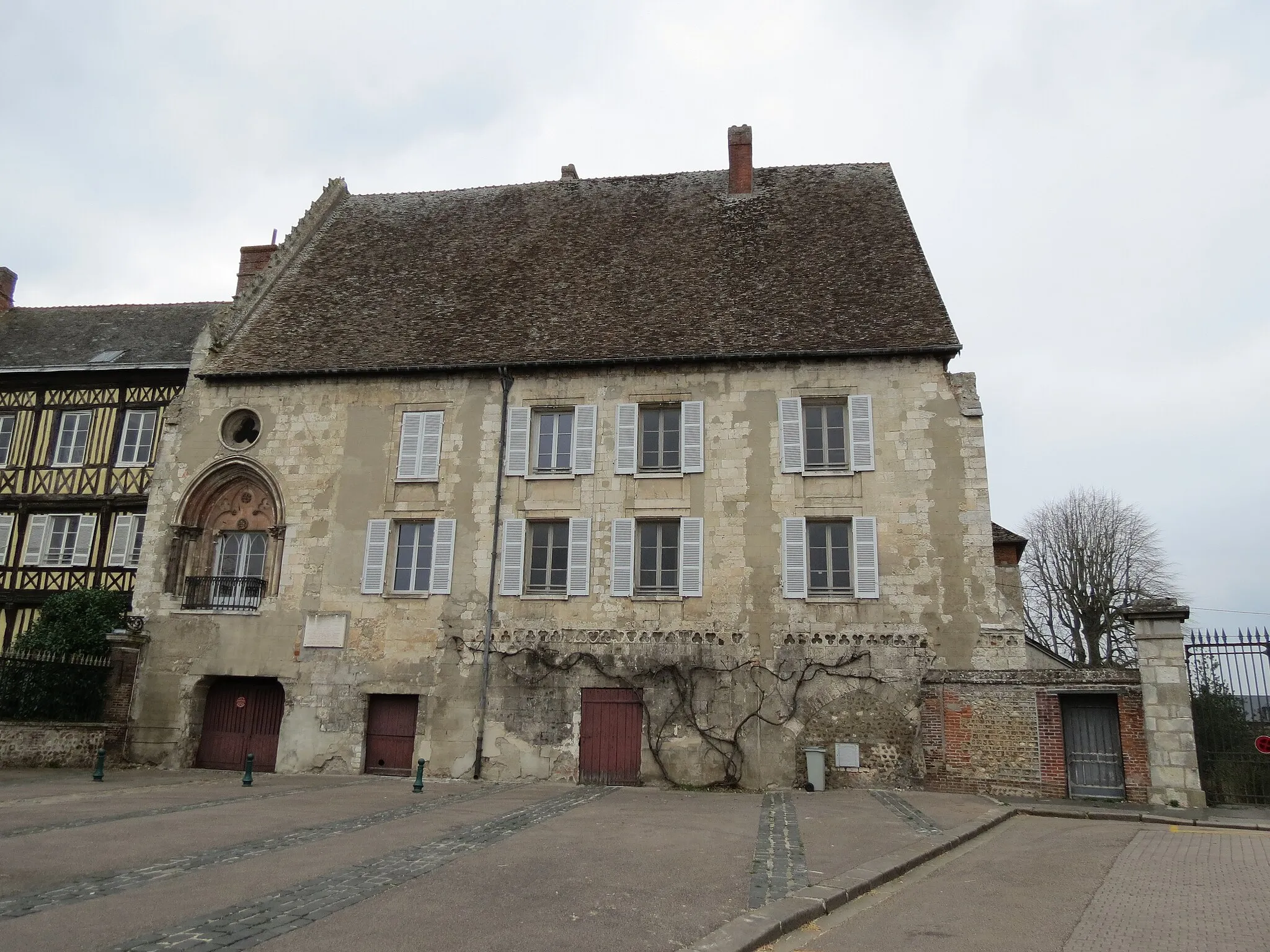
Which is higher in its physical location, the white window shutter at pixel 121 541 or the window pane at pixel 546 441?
the window pane at pixel 546 441

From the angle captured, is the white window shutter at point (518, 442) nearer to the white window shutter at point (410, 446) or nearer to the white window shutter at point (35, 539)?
the white window shutter at point (410, 446)

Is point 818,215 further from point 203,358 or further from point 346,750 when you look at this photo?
point 346,750

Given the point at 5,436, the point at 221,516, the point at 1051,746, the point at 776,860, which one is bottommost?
the point at 776,860

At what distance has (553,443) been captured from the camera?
16031mm

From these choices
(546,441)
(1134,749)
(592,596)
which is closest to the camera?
(1134,749)

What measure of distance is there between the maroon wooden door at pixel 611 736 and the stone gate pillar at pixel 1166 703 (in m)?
7.43

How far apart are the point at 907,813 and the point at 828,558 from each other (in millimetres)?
4711

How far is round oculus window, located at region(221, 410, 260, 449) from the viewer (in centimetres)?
1691

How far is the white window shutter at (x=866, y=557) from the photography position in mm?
14273

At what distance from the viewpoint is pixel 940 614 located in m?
14.0

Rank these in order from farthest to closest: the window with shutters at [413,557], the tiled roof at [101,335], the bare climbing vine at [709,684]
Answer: the tiled roof at [101,335], the window with shutters at [413,557], the bare climbing vine at [709,684]

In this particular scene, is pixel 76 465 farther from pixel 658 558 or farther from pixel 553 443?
pixel 658 558

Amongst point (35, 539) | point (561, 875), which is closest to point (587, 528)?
point (561, 875)

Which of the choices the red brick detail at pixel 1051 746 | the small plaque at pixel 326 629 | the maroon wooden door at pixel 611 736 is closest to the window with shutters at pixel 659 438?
the maroon wooden door at pixel 611 736
